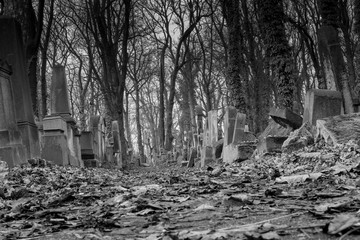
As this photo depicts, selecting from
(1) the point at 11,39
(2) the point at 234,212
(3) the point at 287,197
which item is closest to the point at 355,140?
(3) the point at 287,197

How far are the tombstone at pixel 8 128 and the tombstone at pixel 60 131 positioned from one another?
2.05 metres

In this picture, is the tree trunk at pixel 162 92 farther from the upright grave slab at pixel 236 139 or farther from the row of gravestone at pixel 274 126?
the upright grave slab at pixel 236 139

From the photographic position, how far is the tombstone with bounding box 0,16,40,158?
8898 millimetres

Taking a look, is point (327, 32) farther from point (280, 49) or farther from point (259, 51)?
point (259, 51)

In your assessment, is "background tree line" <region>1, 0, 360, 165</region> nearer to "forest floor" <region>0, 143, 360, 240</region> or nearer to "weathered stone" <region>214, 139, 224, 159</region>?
"weathered stone" <region>214, 139, 224, 159</region>

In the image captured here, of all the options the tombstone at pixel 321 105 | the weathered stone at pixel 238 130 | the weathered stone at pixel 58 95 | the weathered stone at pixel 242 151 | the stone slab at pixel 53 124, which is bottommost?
the weathered stone at pixel 242 151

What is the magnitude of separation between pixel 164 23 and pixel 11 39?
16.9 meters

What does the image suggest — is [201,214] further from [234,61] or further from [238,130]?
[234,61]

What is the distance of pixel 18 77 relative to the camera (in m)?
9.01

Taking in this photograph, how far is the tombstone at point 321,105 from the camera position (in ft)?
26.3

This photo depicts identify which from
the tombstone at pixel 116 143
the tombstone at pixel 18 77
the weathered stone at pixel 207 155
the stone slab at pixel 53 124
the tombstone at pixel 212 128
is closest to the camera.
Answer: the tombstone at pixel 18 77

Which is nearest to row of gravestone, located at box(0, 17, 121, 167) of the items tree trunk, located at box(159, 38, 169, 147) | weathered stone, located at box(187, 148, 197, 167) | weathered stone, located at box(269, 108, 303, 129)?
weathered stone, located at box(269, 108, 303, 129)

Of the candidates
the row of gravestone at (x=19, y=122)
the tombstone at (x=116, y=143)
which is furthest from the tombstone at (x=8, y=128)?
the tombstone at (x=116, y=143)

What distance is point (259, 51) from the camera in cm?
2438
